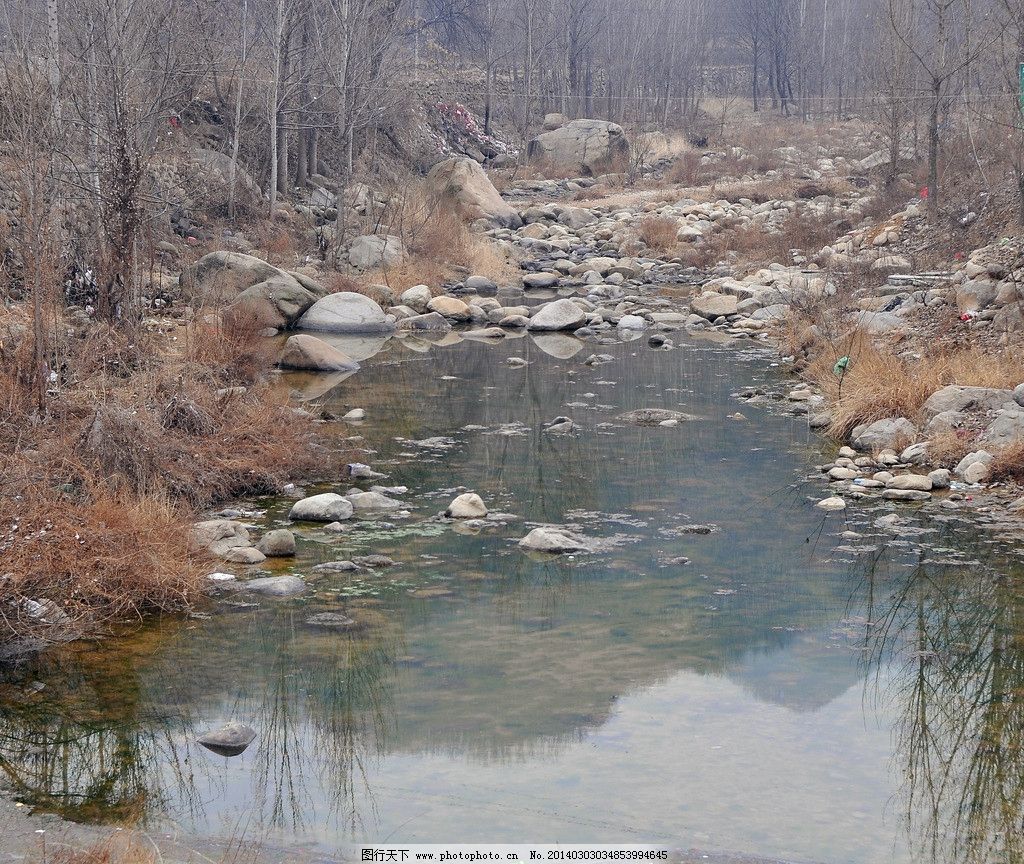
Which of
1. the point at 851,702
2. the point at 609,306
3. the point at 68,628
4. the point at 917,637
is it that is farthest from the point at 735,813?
the point at 609,306

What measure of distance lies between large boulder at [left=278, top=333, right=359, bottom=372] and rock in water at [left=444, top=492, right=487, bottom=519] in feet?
18.8

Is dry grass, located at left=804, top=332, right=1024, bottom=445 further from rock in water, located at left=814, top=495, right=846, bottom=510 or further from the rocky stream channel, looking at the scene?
rock in water, located at left=814, top=495, right=846, bottom=510

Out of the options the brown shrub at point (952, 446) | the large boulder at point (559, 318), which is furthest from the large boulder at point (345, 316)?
the brown shrub at point (952, 446)

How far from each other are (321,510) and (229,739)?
3.25 meters

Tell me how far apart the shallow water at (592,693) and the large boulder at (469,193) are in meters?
16.9

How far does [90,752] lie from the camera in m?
5.02

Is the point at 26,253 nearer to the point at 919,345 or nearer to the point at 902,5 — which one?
the point at 919,345

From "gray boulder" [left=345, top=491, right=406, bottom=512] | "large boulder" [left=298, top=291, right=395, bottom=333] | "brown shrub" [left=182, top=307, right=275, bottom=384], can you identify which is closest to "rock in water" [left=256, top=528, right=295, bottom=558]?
"gray boulder" [left=345, top=491, right=406, bottom=512]

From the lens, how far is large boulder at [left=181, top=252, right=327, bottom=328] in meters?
15.5

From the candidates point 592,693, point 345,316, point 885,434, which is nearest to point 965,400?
point 885,434

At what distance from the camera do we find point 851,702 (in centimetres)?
566

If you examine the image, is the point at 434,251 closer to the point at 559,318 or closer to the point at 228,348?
the point at 559,318

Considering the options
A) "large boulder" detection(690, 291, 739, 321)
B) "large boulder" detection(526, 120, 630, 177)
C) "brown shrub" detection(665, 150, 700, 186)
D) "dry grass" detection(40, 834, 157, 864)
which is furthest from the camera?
"large boulder" detection(526, 120, 630, 177)

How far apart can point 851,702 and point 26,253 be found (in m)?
6.89
